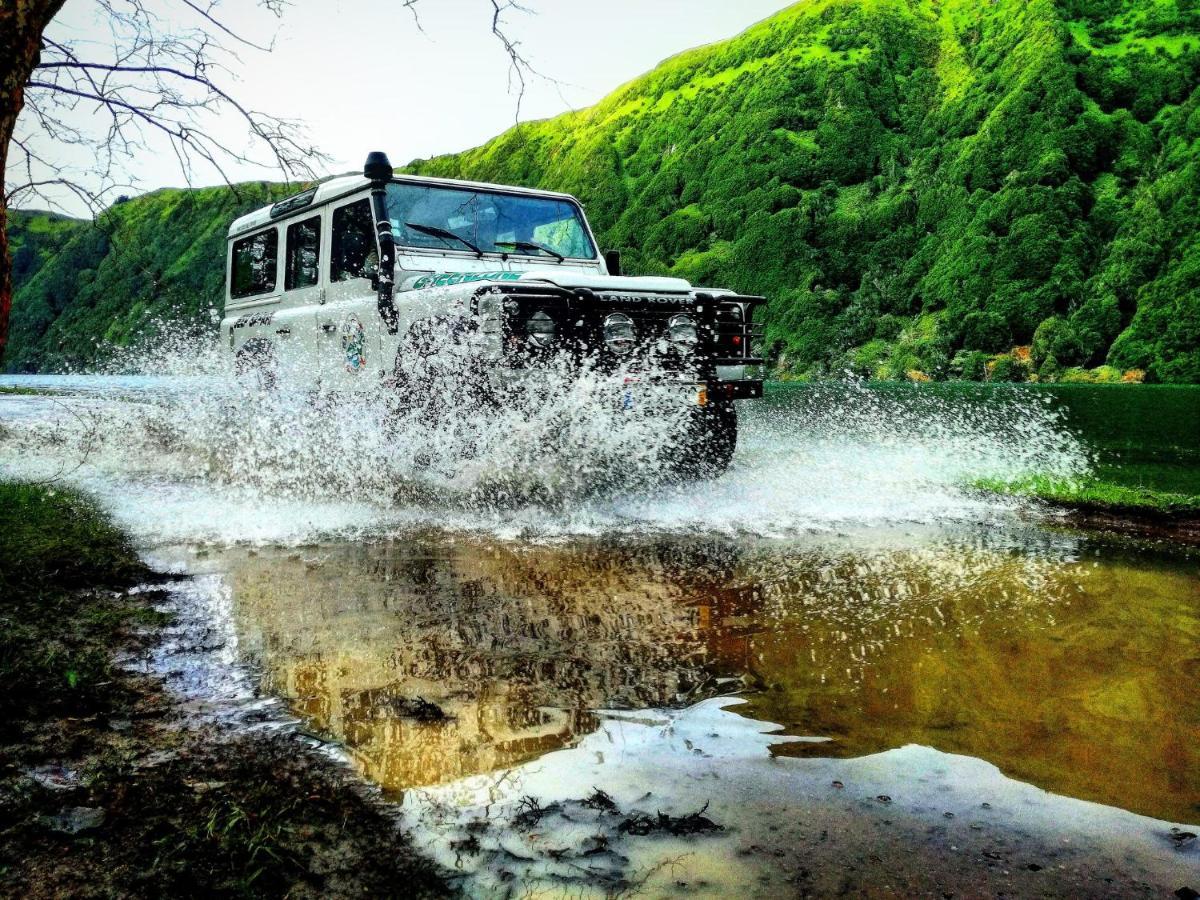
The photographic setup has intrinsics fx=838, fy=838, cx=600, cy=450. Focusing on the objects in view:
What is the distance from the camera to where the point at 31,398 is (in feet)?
80.8

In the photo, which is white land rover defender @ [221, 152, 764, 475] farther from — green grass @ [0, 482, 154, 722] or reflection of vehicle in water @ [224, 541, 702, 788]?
green grass @ [0, 482, 154, 722]

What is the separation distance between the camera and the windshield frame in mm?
6719

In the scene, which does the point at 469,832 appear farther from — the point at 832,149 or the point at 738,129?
the point at 738,129

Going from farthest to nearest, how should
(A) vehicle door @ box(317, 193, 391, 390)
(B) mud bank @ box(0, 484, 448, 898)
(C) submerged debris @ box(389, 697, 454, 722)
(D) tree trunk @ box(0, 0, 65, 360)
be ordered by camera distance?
(A) vehicle door @ box(317, 193, 391, 390), (D) tree trunk @ box(0, 0, 65, 360), (C) submerged debris @ box(389, 697, 454, 722), (B) mud bank @ box(0, 484, 448, 898)

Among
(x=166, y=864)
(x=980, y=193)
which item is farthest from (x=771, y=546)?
(x=980, y=193)

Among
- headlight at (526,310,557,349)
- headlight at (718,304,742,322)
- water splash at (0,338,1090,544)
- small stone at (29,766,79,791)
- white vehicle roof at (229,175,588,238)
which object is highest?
white vehicle roof at (229,175,588,238)

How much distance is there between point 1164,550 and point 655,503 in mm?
3332

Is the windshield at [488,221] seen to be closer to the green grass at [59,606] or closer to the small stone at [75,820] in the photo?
the green grass at [59,606]

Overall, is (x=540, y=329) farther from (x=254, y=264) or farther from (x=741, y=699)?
(x=254, y=264)

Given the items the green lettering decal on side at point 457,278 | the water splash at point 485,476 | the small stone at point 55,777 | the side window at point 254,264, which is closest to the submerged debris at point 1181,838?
the small stone at point 55,777

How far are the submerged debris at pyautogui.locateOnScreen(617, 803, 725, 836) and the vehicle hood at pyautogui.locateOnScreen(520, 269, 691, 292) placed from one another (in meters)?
4.39

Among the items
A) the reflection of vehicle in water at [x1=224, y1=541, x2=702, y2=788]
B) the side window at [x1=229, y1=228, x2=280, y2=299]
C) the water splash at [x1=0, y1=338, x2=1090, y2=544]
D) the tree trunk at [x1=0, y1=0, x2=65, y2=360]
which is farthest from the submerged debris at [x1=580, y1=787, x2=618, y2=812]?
the side window at [x1=229, y1=228, x2=280, y2=299]

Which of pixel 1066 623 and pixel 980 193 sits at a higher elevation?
pixel 980 193

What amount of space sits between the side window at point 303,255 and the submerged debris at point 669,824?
21.4 ft
